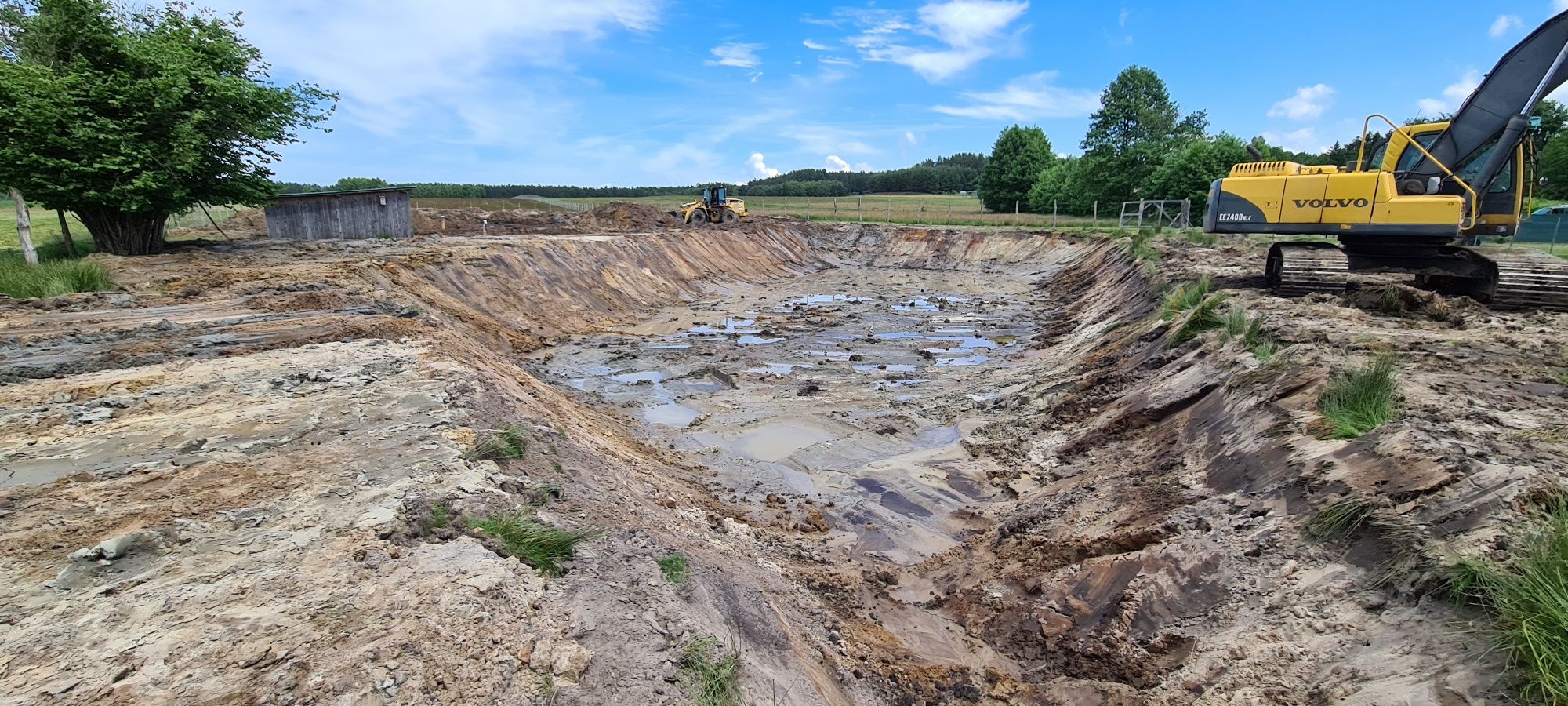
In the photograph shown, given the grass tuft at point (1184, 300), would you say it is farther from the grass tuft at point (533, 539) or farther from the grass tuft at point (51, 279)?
the grass tuft at point (51, 279)

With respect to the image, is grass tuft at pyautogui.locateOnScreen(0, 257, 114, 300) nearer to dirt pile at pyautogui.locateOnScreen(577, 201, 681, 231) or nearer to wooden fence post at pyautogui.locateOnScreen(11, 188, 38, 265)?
wooden fence post at pyautogui.locateOnScreen(11, 188, 38, 265)

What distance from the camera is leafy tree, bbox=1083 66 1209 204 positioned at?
150 ft

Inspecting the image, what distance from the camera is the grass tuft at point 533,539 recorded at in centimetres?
400

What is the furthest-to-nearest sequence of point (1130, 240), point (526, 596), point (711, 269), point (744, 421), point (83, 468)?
point (711, 269) → point (1130, 240) → point (744, 421) → point (83, 468) → point (526, 596)

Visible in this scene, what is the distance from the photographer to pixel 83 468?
4.96 metres

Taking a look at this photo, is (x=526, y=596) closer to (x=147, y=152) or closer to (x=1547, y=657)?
(x=1547, y=657)

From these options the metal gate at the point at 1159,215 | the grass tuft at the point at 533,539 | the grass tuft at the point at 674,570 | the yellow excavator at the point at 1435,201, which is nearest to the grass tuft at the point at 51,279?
the grass tuft at the point at 533,539

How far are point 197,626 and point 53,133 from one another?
50.6 ft

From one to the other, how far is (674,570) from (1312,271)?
457 inches

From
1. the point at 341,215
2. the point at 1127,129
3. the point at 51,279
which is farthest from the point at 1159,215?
the point at 51,279

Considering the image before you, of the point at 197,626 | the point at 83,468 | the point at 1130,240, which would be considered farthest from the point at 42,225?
the point at 1130,240

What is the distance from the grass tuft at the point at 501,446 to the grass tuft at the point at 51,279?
9650mm

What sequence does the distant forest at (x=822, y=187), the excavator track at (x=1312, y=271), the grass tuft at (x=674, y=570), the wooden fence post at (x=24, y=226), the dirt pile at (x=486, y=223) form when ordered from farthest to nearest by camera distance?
the distant forest at (x=822, y=187) < the dirt pile at (x=486, y=223) < the wooden fence post at (x=24, y=226) < the excavator track at (x=1312, y=271) < the grass tuft at (x=674, y=570)

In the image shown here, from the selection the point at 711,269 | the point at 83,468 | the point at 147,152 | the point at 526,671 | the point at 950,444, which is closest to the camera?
the point at 526,671
